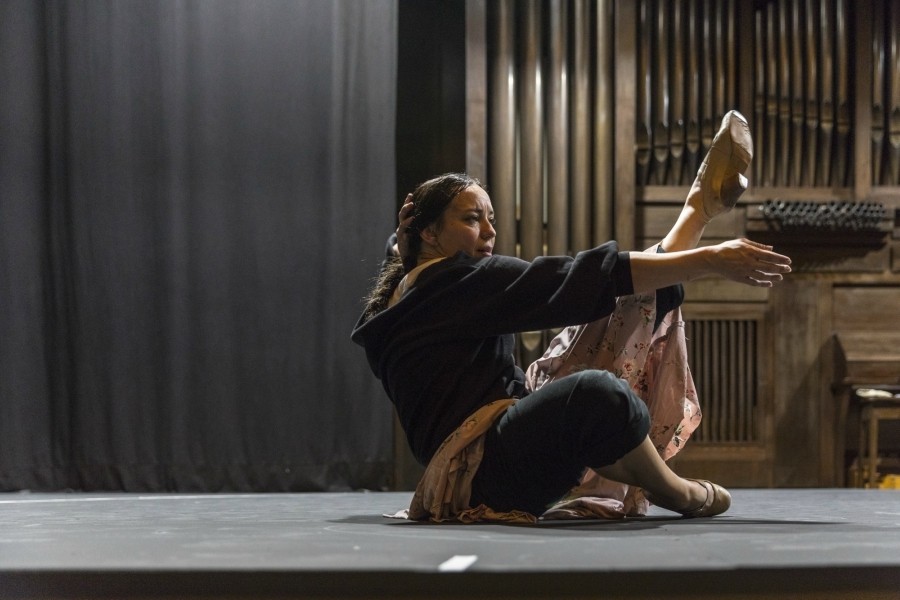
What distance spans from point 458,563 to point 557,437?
502mm

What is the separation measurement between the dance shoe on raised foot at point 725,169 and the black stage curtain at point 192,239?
2.33 m

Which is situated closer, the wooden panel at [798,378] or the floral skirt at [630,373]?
the floral skirt at [630,373]

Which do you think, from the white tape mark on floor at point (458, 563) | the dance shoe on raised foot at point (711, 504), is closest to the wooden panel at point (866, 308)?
the dance shoe on raised foot at point (711, 504)

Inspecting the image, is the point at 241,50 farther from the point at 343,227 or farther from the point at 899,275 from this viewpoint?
the point at 899,275

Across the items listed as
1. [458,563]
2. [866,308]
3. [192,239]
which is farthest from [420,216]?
[866,308]

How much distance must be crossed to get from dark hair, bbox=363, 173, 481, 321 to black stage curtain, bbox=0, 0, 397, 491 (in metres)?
2.16

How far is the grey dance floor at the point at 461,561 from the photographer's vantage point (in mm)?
1096

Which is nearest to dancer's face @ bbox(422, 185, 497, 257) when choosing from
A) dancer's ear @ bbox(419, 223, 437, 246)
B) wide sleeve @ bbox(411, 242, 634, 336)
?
dancer's ear @ bbox(419, 223, 437, 246)

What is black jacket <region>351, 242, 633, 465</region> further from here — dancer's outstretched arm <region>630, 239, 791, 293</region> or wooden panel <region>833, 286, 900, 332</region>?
wooden panel <region>833, 286, 900, 332</region>

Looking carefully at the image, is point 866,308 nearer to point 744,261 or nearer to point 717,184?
point 717,184

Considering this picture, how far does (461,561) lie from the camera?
45.7 inches

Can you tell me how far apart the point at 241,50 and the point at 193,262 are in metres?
0.85

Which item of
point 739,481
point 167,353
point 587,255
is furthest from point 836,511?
point 167,353

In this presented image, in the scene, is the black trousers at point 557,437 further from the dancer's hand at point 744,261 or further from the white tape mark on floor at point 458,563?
the white tape mark on floor at point 458,563
